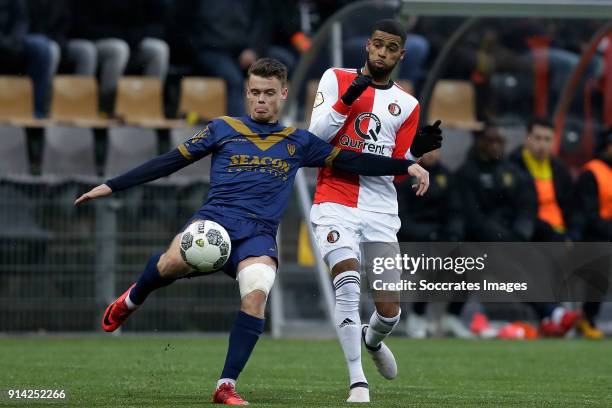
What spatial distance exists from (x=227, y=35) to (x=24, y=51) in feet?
7.98

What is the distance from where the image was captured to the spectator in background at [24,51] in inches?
617

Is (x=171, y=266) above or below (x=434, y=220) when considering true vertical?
above

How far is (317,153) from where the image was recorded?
26.4 feet

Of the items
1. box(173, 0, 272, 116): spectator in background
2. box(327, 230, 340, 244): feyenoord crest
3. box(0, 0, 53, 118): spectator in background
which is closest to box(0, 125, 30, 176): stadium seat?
box(0, 0, 53, 118): spectator in background

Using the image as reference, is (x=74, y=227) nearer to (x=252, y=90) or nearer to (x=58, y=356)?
(x=58, y=356)

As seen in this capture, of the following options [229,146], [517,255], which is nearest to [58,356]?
[229,146]

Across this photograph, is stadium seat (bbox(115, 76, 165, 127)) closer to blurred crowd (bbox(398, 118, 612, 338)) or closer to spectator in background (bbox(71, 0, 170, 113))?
spectator in background (bbox(71, 0, 170, 113))

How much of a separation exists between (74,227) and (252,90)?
7.09 meters

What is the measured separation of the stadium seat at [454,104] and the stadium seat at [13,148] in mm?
4703

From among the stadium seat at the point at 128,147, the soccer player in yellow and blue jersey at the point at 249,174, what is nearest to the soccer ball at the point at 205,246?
the soccer player in yellow and blue jersey at the point at 249,174

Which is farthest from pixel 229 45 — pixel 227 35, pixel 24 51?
pixel 24 51

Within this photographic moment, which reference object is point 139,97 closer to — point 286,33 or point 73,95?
→ point 73,95

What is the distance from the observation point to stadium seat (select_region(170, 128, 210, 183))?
48.2 ft

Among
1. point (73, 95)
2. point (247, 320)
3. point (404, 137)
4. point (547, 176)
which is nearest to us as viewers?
point (247, 320)
